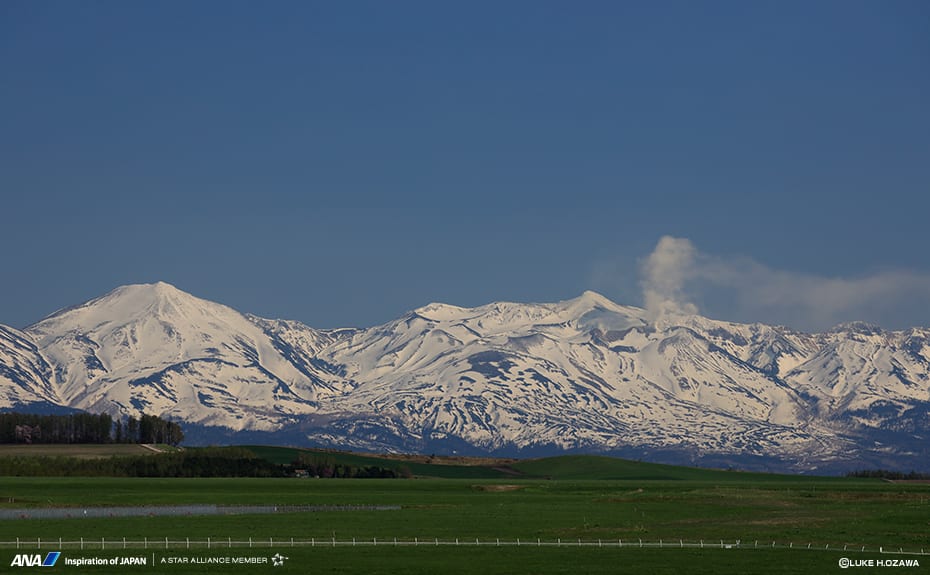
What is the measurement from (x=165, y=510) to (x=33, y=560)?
2506 inches

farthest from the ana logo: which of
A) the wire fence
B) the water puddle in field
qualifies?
the water puddle in field

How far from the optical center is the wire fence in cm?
10631

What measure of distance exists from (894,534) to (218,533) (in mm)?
59126

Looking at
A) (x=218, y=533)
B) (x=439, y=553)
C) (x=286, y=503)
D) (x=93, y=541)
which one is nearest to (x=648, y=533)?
(x=439, y=553)

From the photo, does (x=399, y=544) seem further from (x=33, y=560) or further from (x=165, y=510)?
(x=165, y=510)

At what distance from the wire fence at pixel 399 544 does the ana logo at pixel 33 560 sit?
6.22 metres

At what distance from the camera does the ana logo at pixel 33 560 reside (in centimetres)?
9369

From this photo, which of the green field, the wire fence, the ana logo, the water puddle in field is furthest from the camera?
the water puddle in field

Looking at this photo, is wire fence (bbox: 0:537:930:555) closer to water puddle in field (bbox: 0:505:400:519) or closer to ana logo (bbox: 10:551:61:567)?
ana logo (bbox: 10:551:61:567)

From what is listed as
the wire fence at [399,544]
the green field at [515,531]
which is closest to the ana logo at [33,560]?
the green field at [515,531]

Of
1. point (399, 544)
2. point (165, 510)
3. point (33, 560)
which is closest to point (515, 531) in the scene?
point (399, 544)

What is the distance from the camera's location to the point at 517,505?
169125 millimetres

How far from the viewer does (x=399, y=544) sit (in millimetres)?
112625

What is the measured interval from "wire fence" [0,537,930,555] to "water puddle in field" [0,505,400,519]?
3298 centimetres
